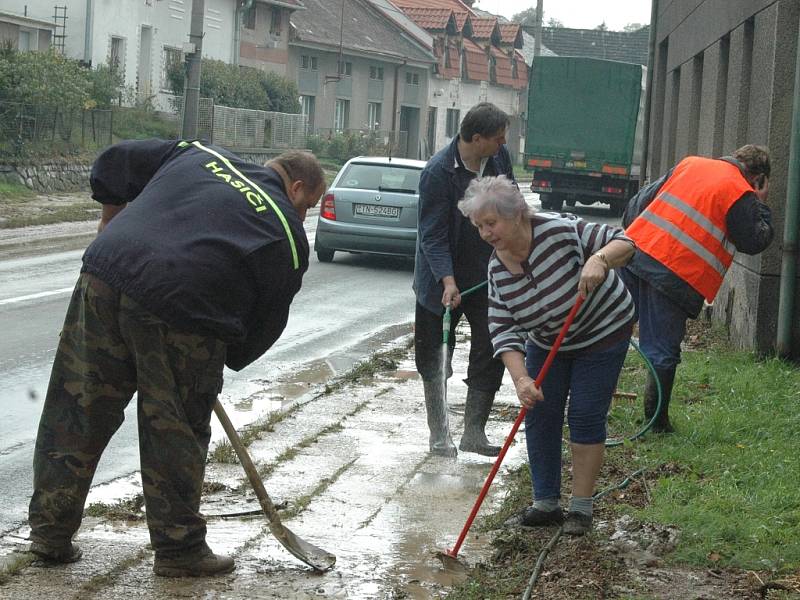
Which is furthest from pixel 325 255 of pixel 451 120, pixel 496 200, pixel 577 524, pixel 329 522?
pixel 451 120

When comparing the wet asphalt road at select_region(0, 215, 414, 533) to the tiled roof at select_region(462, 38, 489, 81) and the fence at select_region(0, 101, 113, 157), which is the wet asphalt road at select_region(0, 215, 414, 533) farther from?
the tiled roof at select_region(462, 38, 489, 81)

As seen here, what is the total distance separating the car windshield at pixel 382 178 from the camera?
1716 centimetres

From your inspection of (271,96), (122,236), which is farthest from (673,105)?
(271,96)

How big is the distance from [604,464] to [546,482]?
117cm

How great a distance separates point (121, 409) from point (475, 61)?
6519 cm

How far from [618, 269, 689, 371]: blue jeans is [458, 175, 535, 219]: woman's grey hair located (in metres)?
2.20

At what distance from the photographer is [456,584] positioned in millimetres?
4836

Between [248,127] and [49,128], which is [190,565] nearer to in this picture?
Answer: [49,128]

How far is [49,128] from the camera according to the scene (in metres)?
26.4

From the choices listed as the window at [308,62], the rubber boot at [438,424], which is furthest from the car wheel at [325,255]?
the window at [308,62]

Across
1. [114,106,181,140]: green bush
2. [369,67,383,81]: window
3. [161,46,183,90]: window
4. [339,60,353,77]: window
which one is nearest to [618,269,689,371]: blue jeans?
[114,106,181,140]: green bush

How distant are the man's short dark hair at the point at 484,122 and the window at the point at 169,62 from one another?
119 feet

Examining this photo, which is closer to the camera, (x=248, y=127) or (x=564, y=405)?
(x=564, y=405)

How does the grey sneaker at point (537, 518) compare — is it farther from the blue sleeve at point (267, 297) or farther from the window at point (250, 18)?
the window at point (250, 18)
